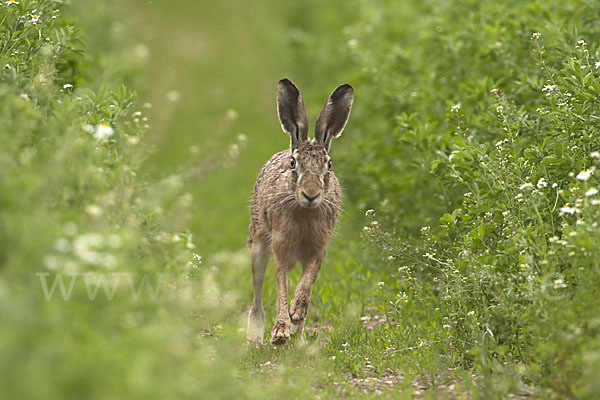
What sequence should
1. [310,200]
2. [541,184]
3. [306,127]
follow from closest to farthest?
[541,184]
[310,200]
[306,127]

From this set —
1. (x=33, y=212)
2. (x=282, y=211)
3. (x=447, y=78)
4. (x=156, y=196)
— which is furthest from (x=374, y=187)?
(x=33, y=212)

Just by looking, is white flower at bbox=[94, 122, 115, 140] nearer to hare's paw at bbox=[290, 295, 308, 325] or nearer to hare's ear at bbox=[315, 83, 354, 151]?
hare's ear at bbox=[315, 83, 354, 151]

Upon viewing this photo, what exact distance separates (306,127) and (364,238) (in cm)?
129

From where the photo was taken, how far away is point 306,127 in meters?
7.53

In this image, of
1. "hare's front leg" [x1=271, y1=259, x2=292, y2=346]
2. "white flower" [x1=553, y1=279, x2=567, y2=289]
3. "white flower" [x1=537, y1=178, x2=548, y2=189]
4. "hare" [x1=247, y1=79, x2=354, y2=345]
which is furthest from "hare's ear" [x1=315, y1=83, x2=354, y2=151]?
"white flower" [x1=553, y1=279, x2=567, y2=289]

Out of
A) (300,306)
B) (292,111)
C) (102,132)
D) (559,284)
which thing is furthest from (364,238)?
(102,132)

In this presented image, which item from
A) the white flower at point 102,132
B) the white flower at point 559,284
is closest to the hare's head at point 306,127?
the white flower at point 102,132

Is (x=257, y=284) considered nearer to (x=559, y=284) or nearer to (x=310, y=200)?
(x=310, y=200)

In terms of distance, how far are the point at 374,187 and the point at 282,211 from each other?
3136 millimetres

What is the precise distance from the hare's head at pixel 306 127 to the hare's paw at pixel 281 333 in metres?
1.15

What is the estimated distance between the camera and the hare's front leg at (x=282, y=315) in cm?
696

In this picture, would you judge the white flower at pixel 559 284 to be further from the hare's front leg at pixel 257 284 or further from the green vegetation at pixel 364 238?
the hare's front leg at pixel 257 284

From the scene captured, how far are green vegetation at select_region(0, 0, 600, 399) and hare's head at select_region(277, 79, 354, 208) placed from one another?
578 millimetres

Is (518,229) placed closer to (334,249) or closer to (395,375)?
(395,375)
